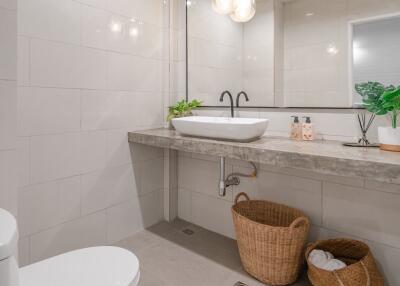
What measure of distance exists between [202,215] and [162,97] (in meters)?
1.02

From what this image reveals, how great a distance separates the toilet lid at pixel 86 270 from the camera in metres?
1.08

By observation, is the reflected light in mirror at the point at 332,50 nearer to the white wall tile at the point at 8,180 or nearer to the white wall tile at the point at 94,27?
the white wall tile at the point at 94,27

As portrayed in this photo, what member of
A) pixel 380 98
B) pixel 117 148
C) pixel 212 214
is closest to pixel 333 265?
pixel 380 98

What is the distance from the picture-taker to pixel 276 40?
6.27ft

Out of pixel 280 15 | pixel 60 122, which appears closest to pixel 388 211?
pixel 280 15

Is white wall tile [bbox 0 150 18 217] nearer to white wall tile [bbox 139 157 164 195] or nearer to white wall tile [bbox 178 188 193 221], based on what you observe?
white wall tile [bbox 139 157 164 195]

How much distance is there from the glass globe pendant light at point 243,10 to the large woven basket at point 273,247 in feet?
4.45

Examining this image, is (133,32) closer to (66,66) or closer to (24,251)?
(66,66)

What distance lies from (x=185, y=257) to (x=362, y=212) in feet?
3.66

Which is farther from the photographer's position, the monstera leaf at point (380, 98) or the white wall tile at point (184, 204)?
the white wall tile at point (184, 204)

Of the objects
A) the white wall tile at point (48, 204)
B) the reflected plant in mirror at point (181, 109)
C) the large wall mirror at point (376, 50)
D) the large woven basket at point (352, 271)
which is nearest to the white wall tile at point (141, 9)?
the reflected plant in mirror at point (181, 109)

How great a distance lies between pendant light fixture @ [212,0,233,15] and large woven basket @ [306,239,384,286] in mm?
1696

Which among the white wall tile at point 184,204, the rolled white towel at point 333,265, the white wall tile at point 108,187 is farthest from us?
the white wall tile at point 184,204

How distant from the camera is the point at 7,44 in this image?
4.00 feet
